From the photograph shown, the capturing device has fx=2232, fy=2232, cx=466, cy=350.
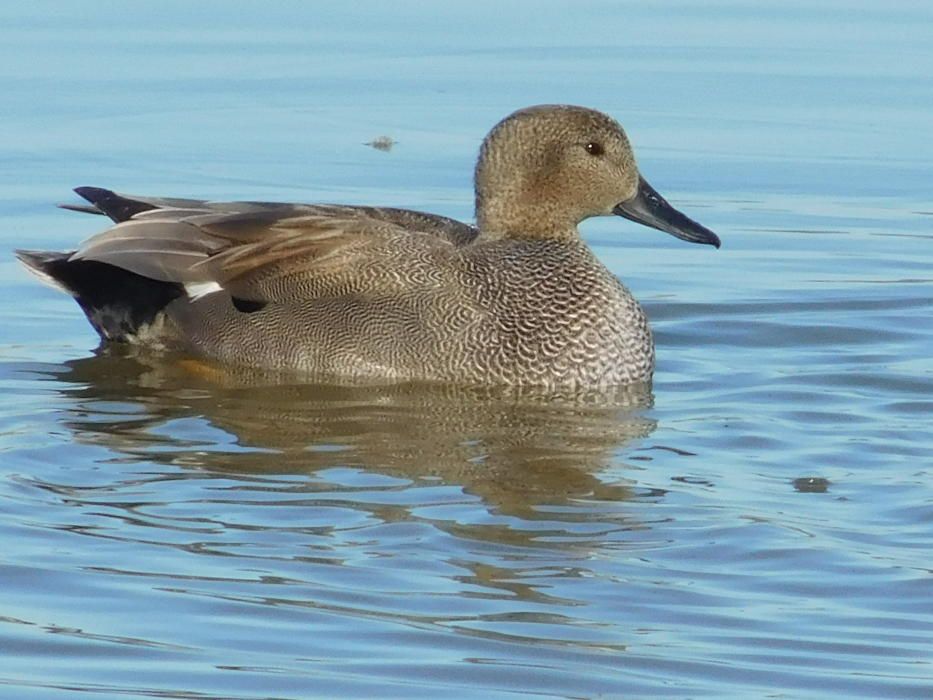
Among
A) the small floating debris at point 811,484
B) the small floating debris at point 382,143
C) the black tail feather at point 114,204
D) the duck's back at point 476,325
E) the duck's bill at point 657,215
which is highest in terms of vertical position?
the small floating debris at point 382,143

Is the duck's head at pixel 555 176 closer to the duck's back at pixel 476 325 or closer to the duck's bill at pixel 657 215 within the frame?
the duck's bill at pixel 657 215

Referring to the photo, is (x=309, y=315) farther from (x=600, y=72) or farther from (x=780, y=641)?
(x=600, y=72)

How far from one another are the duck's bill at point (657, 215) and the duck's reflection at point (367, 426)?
2.69 feet

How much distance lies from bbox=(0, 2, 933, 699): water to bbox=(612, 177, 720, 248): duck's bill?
571 millimetres

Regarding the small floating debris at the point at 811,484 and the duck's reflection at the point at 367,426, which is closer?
A: the small floating debris at the point at 811,484

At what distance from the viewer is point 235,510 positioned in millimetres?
7059

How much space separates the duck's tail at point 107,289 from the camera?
952 centimetres

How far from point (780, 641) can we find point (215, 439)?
2917 mm

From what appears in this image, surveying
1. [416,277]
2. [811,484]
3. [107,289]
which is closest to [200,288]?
[107,289]

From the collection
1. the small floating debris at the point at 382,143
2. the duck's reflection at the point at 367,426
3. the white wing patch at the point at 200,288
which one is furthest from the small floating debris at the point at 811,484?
the small floating debris at the point at 382,143

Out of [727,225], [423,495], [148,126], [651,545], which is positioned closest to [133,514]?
[423,495]

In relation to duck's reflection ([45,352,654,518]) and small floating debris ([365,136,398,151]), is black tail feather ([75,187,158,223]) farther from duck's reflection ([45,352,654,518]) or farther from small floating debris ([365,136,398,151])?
small floating debris ([365,136,398,151])

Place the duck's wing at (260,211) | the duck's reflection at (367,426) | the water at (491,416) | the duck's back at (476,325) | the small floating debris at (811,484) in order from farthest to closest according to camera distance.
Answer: the duck's wing at (260,211) < the duck's back at (476,325) < the duck's reflection at (367,426) < the small floating debris at (811,484) < the water at (491,416)

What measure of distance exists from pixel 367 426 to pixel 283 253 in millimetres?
1086
